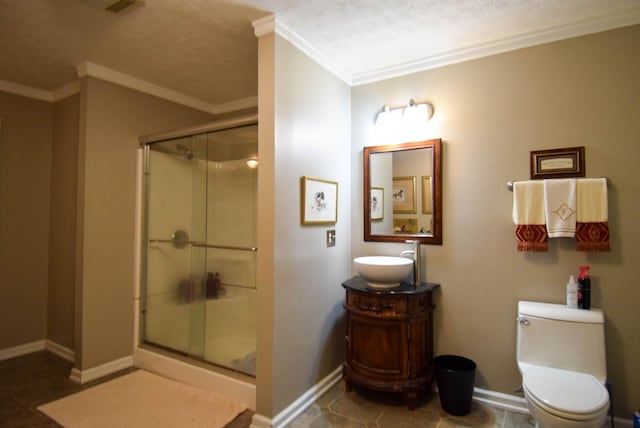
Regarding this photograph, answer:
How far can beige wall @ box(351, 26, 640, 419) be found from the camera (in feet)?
6.60

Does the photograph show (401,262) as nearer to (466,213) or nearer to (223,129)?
(466,213)

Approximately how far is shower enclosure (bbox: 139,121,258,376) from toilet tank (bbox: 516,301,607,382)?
1993 mm

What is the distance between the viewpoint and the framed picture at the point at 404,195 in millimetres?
2615

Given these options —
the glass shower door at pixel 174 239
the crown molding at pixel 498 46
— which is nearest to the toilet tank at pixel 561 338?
the crown molding at pixel 498 46

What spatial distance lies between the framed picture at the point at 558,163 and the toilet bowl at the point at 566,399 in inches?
45.7

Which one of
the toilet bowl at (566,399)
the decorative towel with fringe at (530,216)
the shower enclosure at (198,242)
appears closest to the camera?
the toilet bowl at (566,399)

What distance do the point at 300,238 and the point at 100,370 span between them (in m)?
1.99

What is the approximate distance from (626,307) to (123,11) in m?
3.35

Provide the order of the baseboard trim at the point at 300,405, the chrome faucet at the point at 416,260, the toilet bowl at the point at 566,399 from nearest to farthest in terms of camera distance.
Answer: the toilet bowl at the point at 566,399 < the baseboard trim at the point at 300,405 < the chrome faucet at the point at 416,260

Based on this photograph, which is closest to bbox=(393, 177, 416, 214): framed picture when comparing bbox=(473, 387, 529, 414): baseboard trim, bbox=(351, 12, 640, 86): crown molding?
bbox=(351, 12, 640, 86): crown molding

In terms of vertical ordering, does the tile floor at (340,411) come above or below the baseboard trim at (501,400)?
below

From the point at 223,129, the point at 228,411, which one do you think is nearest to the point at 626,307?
the point at 228,411

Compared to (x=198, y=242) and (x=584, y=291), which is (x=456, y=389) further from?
(x=198, y=242)

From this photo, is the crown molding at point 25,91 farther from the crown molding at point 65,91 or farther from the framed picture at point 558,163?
the framed picture at point 558,163
